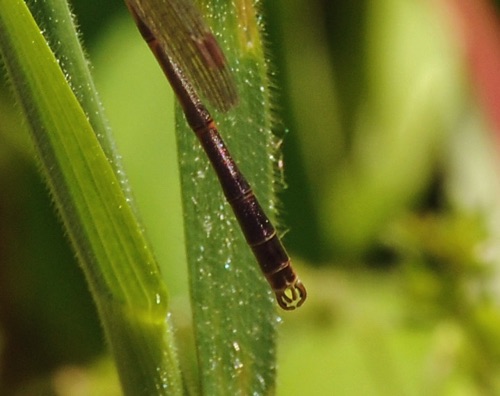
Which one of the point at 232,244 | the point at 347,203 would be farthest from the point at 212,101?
the point at 347,203

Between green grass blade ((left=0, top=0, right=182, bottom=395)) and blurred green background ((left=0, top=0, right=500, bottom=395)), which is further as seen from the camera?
blurred green background ((left=0, top=0, right=500, bottom=395))

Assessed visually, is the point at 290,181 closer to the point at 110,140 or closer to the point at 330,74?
the point at 330,74

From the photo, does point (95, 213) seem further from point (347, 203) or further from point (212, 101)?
point (347, 203)

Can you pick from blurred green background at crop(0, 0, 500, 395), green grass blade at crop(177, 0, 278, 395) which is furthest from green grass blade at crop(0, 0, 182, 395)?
blurred green background at crop(0, 0, 500, 395)

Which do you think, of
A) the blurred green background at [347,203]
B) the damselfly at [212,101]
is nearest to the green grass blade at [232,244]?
the damselfly at [212,101]

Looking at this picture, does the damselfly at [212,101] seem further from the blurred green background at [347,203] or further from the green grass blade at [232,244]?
the blurred green background at [347,203]

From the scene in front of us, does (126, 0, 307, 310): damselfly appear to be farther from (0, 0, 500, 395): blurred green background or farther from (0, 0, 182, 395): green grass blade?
(0, 0, 500, 395): blurred green background
